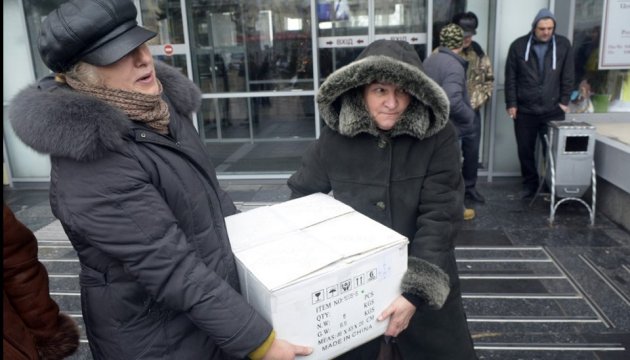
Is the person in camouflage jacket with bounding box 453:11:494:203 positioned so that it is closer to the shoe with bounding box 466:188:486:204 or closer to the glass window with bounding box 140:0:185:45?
the shoe with bounding box 466:188:486:204

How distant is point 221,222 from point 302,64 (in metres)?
5.33

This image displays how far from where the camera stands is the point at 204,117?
7328mm

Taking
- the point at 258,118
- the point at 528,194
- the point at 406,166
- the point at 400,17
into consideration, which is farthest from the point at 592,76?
Result: the point at 406,166

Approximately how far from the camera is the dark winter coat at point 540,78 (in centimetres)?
561

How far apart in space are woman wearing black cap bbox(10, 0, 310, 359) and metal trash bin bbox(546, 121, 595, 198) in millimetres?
4449

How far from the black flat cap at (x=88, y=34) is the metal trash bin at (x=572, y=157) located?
15.5ft

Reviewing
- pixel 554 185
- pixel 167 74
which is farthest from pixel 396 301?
pixel 554 185

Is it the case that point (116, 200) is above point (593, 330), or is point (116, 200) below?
above

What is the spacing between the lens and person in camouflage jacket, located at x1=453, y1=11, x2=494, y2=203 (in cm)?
573

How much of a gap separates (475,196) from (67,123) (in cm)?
524

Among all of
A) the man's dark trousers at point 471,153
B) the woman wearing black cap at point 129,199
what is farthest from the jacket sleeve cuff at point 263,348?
the man's dark trousers at point 471,153

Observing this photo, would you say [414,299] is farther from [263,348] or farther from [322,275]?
[263,348]

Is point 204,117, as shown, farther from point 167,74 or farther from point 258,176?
point 167,74

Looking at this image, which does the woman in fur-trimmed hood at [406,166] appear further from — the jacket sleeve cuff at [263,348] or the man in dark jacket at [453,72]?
the man in dark jacket at [453,72]
